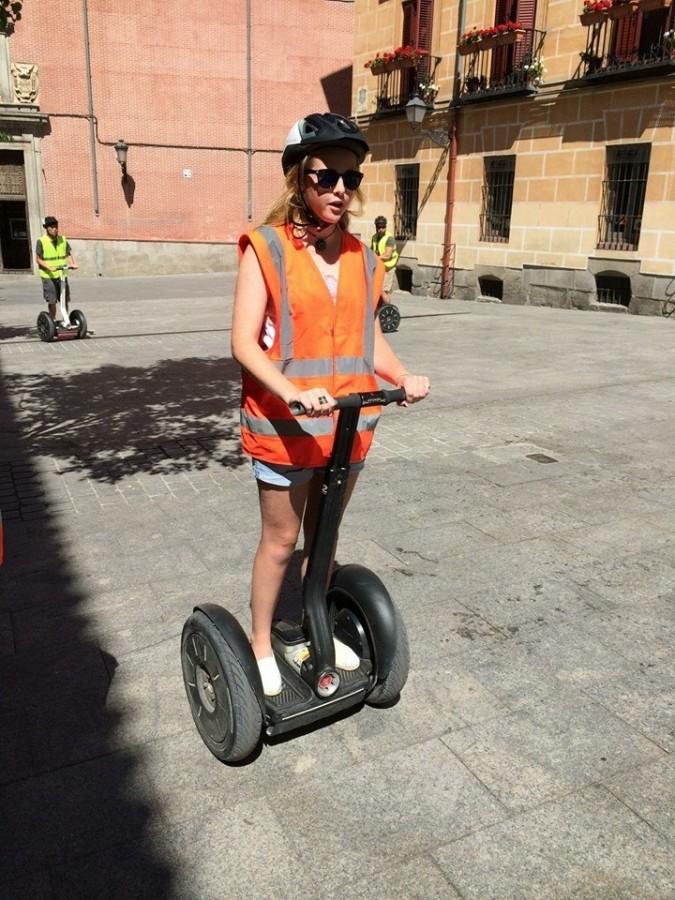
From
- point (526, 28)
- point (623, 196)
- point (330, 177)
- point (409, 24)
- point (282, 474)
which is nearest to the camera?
point (330, 177)

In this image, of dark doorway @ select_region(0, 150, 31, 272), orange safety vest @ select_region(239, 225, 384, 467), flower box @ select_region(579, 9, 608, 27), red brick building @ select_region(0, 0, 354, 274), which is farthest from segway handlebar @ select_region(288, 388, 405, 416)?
dark doorway @ select_region(0, 150, 31, 272)

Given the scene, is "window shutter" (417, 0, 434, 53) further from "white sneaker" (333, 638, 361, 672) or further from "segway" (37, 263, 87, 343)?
"white sneaker" (333, 638, 361, 672)

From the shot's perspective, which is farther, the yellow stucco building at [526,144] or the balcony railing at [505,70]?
the balcony railing at [505,70]

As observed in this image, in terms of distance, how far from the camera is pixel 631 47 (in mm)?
14398

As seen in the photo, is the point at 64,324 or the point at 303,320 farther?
the point at 64,324

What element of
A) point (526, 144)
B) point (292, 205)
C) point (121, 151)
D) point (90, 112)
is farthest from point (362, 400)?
point (90, 112)

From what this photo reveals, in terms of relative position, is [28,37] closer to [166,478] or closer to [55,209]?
[55,209]

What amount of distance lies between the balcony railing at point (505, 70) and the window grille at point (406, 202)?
8.90 ft

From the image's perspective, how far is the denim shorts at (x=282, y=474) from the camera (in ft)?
7.97

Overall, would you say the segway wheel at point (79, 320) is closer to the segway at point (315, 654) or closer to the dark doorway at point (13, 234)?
the segway at point (315, 654)

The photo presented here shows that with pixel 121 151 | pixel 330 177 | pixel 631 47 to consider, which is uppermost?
pixel 631 47

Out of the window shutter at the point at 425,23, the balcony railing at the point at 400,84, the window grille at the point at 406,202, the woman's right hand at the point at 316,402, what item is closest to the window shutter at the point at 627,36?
the balcony railing at the point at 400,84

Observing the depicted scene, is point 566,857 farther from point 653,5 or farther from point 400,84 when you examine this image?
point 400,84

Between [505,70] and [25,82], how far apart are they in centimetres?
1423
